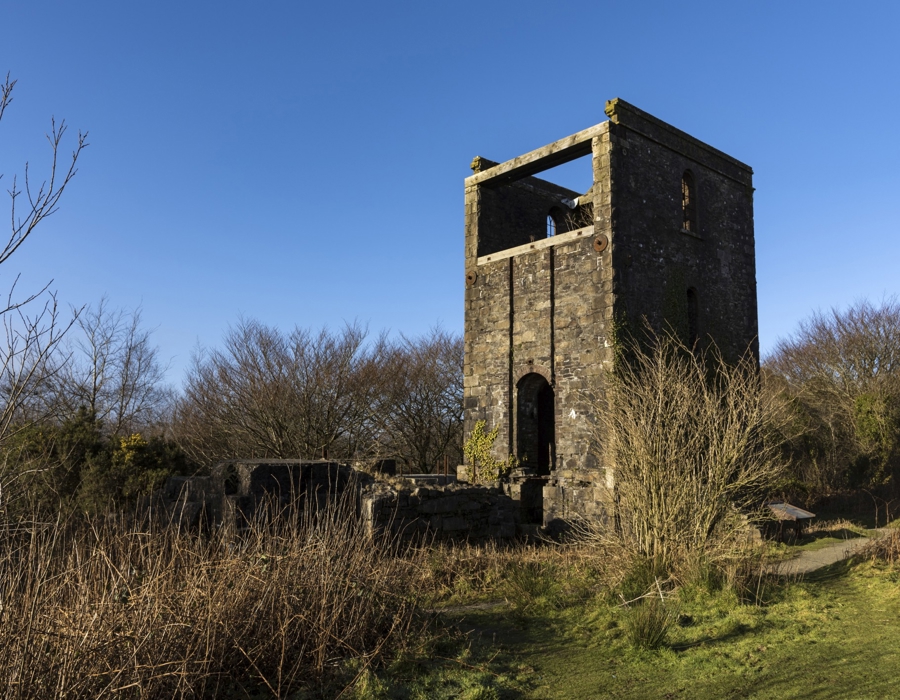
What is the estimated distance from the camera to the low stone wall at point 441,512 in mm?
10914

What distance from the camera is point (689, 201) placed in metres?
15.7

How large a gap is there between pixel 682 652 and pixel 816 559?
604 cm

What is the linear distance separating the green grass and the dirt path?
163 cm

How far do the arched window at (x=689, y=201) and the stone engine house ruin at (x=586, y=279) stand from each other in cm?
3

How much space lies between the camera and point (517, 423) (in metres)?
14.9

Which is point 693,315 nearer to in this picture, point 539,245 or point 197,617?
point 539,245

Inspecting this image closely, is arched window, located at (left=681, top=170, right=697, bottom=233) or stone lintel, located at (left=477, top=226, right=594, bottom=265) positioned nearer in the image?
stone lintel, located at (left=477, top=226, right=594, bottom=265)

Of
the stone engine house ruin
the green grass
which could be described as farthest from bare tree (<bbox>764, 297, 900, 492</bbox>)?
the green grass

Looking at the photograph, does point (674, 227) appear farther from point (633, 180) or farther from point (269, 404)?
point (269, 404)

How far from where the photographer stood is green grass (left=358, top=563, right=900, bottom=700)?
18.1 feet

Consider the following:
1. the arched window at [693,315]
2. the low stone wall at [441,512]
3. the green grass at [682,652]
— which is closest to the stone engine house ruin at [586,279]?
the arched window at [693,315]

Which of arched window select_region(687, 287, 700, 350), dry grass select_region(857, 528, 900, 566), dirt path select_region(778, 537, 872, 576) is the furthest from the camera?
arched window select_region(687, 287, 700, 350)

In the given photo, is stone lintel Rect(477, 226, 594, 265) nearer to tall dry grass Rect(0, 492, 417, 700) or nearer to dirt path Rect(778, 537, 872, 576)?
dirt path Rect(778, 537, 872, 576)

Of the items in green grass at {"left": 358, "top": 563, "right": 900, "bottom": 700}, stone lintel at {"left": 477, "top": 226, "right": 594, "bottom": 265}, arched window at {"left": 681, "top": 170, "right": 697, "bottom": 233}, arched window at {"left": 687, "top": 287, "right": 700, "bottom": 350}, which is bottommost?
green grass at {"left": 358, "top": 563, "right": 900, "bottom": 700}
